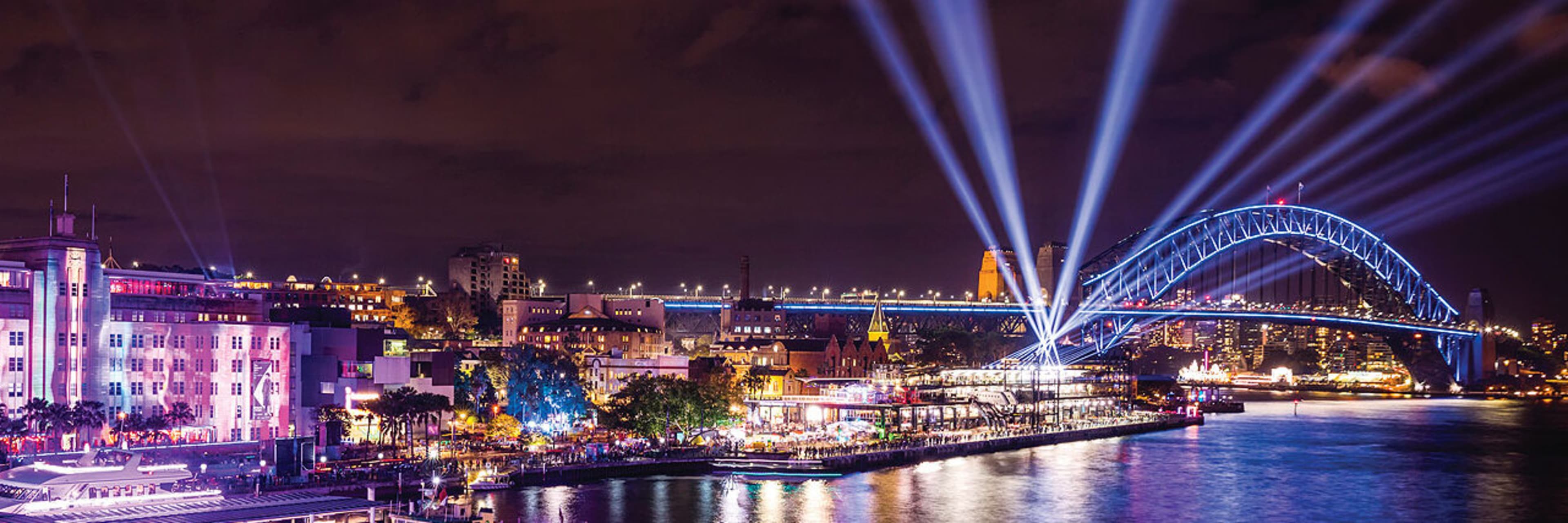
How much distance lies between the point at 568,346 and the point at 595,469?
3015 cm

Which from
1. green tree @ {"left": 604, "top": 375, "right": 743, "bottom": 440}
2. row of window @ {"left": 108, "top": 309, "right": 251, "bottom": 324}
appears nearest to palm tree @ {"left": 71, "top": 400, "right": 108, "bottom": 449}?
row of window @ {"left": 108, "top": 309, "right": 251, "bottom": 324}

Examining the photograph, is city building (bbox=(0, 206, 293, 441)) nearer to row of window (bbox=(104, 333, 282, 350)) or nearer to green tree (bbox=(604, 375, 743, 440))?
row of window (bbox=(104, 333, 282, 350))

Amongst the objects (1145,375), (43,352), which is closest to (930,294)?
(1145,375)

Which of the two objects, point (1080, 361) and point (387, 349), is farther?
point (1080, 361)

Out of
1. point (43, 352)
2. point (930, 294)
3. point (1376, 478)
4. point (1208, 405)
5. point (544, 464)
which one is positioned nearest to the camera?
A: point (43, 352)

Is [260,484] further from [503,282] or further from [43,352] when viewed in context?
[503,282]

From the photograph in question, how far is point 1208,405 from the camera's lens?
10619 cm

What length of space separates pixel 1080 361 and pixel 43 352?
288ft

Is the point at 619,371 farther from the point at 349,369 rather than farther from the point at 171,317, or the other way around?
the point at 171,317

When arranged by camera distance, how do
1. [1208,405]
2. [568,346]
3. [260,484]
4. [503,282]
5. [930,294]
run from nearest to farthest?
[260,484] < [568,346] < [1208,405] < [503,282] < [930,294]

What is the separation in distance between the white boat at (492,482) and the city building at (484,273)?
8275 centimetres

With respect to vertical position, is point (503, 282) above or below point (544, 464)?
above

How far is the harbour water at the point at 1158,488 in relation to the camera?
44.3m

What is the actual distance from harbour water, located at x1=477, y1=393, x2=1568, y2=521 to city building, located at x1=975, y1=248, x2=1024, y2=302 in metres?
78.2
